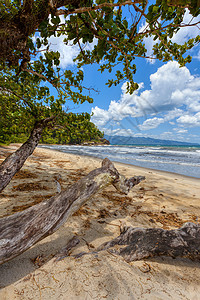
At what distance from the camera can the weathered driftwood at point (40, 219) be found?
1.34 metres

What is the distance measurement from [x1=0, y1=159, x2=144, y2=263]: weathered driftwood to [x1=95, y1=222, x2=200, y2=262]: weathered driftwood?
2.35 ft

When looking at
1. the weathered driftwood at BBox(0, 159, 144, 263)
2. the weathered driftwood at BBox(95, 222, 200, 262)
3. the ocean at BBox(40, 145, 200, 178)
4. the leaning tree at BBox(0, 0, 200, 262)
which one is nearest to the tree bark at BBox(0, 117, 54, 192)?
the leaning tree at BBox(0, 0, 200, 262)

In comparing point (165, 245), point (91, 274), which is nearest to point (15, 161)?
point (91, 274)

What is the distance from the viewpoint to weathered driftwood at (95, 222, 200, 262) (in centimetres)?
157

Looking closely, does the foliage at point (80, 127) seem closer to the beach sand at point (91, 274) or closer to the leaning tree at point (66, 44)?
the leaning tree at point (66, 44)

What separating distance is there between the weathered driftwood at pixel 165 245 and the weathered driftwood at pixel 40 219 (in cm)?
72

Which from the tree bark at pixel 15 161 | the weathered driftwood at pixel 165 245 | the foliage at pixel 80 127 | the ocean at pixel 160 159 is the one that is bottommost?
the ocean at pixel 160 159

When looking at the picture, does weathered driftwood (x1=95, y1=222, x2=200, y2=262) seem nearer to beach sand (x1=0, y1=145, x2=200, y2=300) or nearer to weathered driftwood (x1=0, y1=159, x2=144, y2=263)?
beach sand (x1=0, y1=145, x2=200, y2=300)

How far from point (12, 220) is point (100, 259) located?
1149 millimetres

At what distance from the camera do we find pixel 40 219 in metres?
1.57

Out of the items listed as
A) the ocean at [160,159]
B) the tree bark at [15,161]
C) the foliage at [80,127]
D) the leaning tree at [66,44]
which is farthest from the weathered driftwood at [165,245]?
the ocean at [160,159]

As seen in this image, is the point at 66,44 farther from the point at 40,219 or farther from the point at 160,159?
the point at 160,159

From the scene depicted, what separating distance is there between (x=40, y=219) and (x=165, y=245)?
1.61 metres

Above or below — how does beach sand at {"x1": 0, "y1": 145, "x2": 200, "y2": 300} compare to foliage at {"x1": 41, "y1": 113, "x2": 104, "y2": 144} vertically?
below
